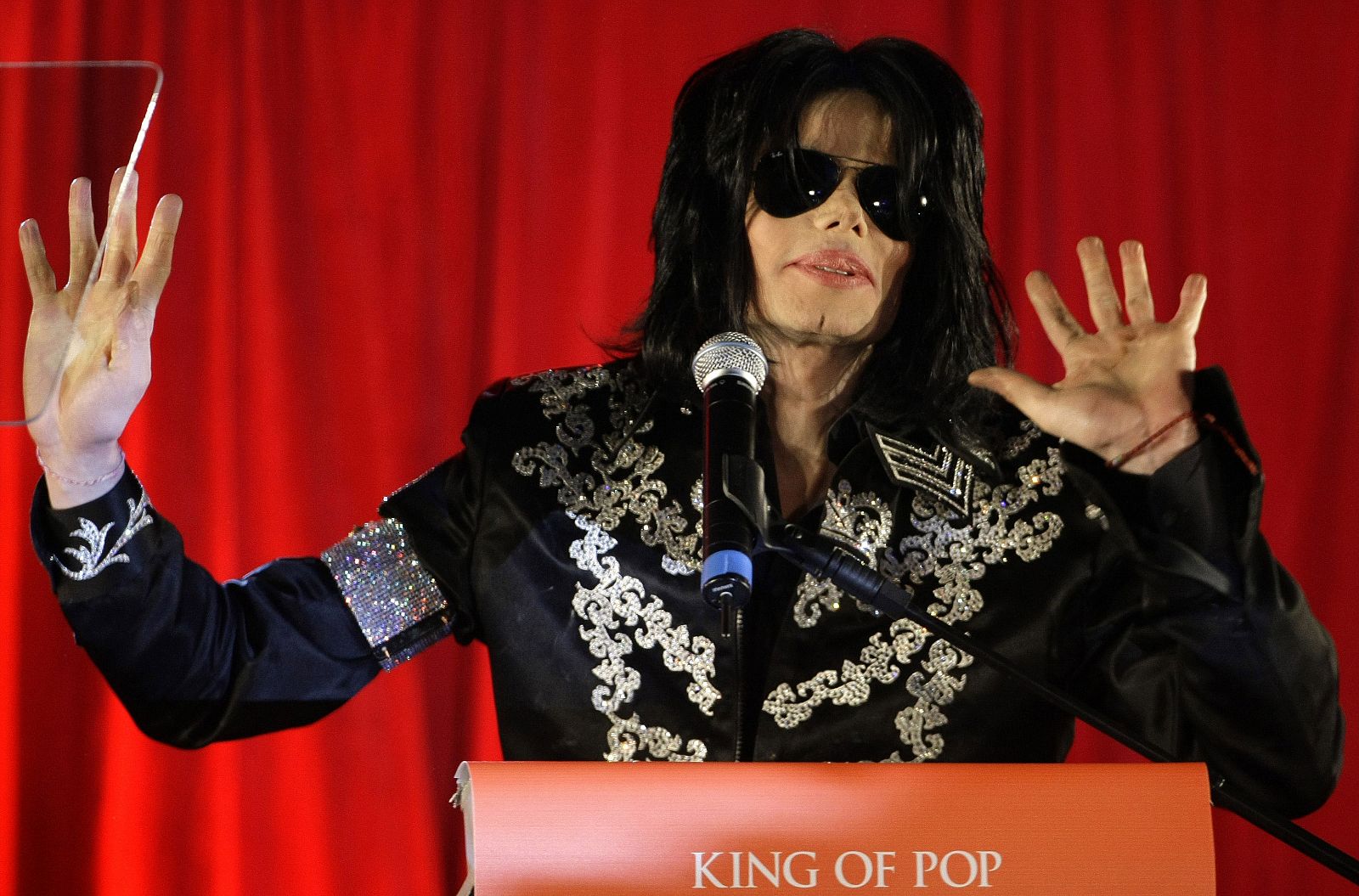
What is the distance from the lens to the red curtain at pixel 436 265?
2.73 meters

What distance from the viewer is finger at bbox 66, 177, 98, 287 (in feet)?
4.79

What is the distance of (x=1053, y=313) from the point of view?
160 centimetres

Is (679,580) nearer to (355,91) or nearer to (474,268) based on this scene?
(474,268)

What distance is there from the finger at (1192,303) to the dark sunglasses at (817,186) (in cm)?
53

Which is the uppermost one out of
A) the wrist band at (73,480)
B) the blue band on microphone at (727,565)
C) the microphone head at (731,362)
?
the microphone head at (731,362)

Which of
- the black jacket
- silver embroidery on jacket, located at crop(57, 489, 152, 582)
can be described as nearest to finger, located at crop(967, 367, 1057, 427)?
the black jacket

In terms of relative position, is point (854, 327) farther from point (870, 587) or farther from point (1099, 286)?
point (870, 587)

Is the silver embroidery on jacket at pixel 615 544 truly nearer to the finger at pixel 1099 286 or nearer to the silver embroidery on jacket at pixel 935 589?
the silver embroidery on jacket at pixel 935 589

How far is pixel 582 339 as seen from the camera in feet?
9.47

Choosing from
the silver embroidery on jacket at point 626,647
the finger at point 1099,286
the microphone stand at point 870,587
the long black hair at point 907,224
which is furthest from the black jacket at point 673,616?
the microphone stand at point 870,587

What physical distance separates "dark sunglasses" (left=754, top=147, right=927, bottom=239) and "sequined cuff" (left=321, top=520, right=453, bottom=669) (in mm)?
645

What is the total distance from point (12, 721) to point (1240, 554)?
2135 millimetres

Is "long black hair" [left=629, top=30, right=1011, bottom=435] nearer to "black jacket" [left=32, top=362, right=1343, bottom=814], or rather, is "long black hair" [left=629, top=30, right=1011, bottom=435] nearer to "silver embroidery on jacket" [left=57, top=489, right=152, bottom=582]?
"black jacket" [left=32, top=362, right=1343, bottom=814]

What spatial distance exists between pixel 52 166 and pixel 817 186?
3.07 feet
